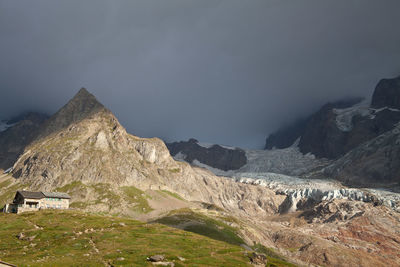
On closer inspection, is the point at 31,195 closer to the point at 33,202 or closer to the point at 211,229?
the point at 33,202

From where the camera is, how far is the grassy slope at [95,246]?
51031mm

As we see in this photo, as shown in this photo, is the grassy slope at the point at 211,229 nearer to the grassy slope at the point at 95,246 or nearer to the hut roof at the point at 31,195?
Result: the grassy slope at the point at 95,246

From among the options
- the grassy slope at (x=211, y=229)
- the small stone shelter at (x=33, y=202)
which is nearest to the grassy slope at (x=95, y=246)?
the small stone shelter at (x=33, y=202)

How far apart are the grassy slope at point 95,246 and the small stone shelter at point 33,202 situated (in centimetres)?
2294

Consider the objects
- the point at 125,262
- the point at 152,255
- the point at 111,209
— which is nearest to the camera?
the point at 125,262

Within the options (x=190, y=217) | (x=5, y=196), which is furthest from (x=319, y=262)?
(x=5, y=196)

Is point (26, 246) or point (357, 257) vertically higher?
point (26, 246)

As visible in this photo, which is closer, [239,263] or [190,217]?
[239,263]

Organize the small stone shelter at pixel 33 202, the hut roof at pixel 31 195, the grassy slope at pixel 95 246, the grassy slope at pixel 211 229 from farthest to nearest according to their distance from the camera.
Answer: the grassy slope at pixel 211 229
the hut roof at pixel 31 195
the small stone shelter at pixel 33 202
the grassy slope at pixel 95 246

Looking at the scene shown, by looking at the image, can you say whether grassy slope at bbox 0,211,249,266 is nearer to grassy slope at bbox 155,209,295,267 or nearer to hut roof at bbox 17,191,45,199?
hut roof at bbox 17,191,45,199

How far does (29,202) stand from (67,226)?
4536cm

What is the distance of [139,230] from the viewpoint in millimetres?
83000

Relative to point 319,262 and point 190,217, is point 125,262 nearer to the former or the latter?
point 190,217

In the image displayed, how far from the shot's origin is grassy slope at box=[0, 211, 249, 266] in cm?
5103
